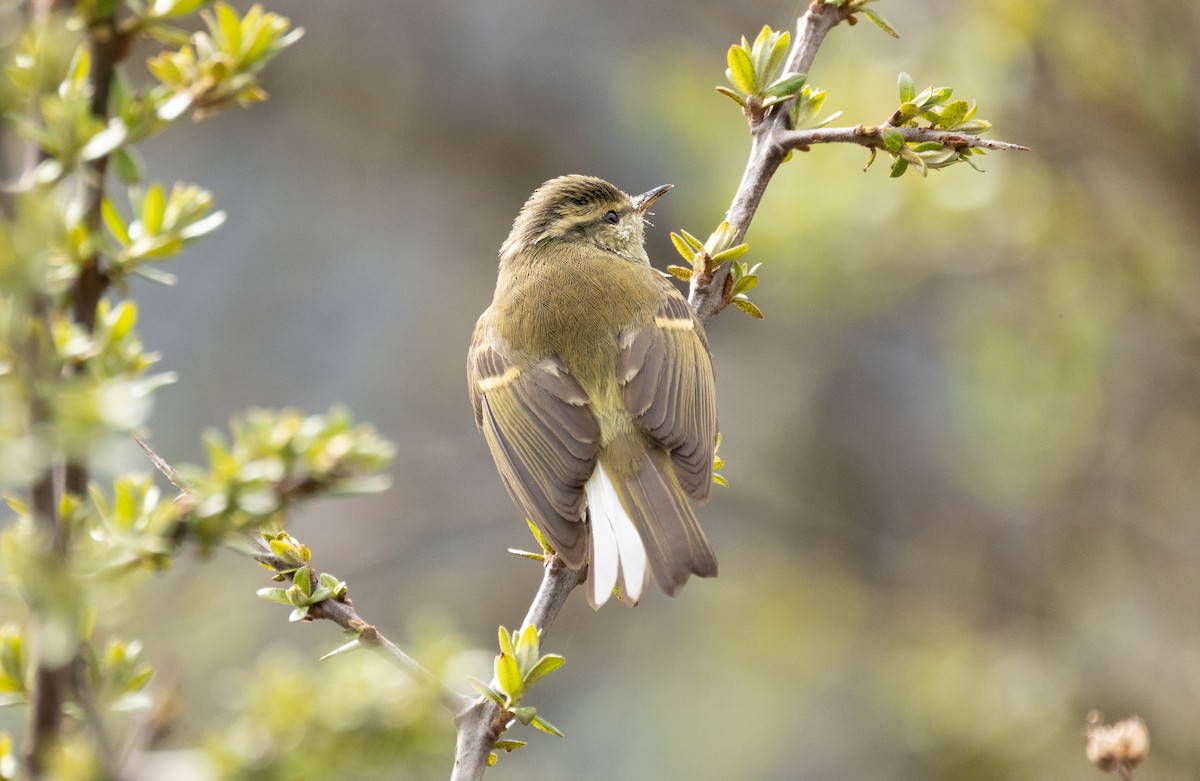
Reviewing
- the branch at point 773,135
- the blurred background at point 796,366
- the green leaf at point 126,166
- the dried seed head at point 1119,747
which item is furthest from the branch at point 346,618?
the blurred background at point 796,366

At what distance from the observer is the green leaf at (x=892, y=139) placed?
248 centimetres

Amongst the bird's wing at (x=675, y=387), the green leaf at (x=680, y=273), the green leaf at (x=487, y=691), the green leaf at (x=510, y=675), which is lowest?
the bird's wing at (x=675, y=387)

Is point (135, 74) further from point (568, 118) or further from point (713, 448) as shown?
point (713, 448)

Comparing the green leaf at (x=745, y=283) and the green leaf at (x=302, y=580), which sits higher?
the green leaf at (x=745, y=283)

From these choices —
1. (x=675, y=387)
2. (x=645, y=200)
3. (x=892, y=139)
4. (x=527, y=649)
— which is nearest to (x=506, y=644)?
(x=527, y=649)

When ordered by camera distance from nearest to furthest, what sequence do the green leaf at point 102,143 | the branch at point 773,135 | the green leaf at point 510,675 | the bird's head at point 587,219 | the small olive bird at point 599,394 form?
1. the green leaf at point 102,143
2. the green leaf at point 510,675
3. the branch at point 773,135
4. the small olive bird at point 599,394
5. the bird's head at point 587,219

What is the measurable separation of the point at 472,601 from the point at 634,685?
4.75 feet

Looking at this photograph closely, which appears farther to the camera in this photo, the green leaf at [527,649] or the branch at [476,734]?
the green leaf at [527,649]

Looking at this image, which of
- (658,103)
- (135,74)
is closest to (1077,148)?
(658,103)

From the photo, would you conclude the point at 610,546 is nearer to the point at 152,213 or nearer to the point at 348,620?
the point at 348,620

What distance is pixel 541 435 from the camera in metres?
3.79

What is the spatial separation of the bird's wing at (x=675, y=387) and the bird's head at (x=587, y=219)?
0.62 meters

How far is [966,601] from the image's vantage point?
26.1 feet

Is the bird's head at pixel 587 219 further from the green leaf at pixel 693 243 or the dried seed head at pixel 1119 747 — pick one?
the dried seed head at pixel 1119 747
